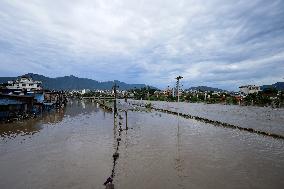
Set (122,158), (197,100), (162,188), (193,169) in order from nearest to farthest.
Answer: (162,188) → (193,169) → (122,158) → (197,100)

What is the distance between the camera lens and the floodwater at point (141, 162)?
1755cm

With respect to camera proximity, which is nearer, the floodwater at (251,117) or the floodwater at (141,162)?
the floodwater at (141,162)

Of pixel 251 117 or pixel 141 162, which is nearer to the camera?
pixel 141 162

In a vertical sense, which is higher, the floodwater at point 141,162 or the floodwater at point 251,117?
the floodwater at point 251,117

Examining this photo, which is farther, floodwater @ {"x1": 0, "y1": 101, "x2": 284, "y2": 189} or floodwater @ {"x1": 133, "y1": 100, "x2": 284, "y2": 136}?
floodwater @ {"x1": 133, "y1": 100, "x2": 284, "y2": 136}

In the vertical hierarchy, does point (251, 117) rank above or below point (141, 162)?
above

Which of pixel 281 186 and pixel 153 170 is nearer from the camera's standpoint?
pixel 281 186

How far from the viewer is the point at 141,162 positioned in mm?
22062

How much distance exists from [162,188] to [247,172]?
7292mm

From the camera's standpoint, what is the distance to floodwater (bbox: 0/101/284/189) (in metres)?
17.5

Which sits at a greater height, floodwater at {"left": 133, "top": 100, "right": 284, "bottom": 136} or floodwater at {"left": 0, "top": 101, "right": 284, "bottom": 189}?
floodwater at {"left": 133, "top": 100, "right": 284, "bottom": 136}

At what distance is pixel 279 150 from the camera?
27.4 m

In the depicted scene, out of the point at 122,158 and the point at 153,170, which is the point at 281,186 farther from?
the point at 122,158

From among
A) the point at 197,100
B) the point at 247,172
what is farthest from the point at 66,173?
the point at 197,100
